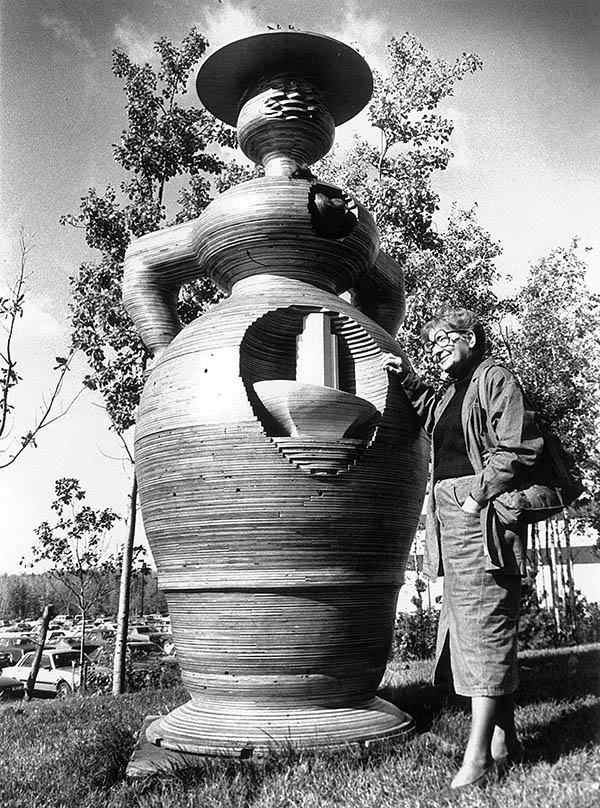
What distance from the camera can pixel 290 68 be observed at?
512 cm

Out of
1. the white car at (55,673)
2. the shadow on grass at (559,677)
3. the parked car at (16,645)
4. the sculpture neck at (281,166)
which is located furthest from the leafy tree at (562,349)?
the parked car at (16,645)

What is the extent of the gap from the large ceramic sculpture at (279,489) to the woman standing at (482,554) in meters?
0.59

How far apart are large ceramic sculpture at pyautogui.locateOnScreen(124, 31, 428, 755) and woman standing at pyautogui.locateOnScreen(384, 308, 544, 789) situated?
0.59 meters

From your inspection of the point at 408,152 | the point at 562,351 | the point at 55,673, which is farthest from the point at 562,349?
the point at 55,673

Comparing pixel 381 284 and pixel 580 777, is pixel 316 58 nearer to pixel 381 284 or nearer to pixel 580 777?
pixel 381 284

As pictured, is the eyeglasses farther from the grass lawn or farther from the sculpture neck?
the sculpture neck

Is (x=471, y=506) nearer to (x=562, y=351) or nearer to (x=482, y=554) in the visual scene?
(x=482, y=554)

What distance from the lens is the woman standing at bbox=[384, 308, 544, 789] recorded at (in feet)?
10.2

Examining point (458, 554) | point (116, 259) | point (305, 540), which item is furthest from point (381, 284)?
point (116, 259)

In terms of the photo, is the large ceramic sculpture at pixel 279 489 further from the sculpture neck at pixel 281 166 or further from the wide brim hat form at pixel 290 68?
the wide brim hat form at pixel 290 68

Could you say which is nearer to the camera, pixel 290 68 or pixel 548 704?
pixel 548 704

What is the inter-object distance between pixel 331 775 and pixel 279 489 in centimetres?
131

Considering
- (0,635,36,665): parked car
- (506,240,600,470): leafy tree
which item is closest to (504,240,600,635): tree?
(506,240,600,470): leafy tree

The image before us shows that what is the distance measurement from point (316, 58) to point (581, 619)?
18424 mm
